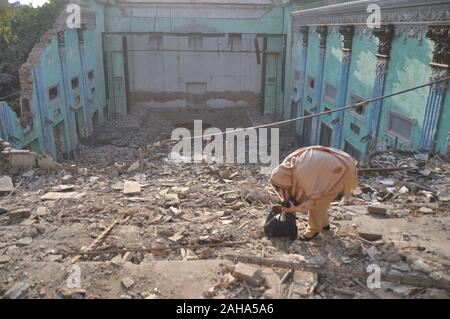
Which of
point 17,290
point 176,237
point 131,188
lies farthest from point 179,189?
point 17,290

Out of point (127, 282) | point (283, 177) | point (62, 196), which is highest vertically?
point (283, 177)

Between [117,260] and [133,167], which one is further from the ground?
[117,260]

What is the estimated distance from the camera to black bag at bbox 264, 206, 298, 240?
496 cm

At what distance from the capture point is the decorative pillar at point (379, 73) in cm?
1017

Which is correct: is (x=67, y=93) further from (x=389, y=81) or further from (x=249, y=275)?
(x=249, y=275)

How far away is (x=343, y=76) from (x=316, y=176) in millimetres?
9521

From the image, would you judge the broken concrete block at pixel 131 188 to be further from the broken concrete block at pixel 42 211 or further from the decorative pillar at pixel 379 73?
the decorative pillar at pixel 379 73

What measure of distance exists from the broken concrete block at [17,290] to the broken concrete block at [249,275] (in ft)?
7.10

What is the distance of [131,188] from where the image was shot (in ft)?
25.0

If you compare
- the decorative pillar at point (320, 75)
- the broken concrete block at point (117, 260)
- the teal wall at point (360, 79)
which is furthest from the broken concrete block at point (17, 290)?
the decorative pillar at point (320, 75)

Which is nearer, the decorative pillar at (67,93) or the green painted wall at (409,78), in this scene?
the green painted wall at (409,78)
